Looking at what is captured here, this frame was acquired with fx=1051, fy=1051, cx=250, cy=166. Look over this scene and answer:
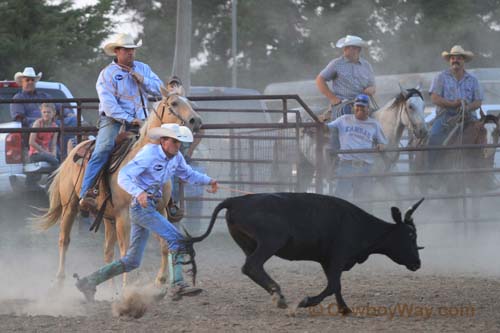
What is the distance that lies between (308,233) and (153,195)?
3.88 ft

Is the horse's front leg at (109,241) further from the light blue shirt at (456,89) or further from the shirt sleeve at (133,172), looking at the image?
the light blue shirt at (456,89)

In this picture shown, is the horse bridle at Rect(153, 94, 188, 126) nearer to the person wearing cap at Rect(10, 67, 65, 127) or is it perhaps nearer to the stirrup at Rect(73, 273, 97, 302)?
the stirrup at Rect(73, 273, 97, 302)

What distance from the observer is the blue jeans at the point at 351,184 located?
36.8 ft

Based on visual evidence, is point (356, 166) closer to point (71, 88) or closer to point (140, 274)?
point (140, 274)

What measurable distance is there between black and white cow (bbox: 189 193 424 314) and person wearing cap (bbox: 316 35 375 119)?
4.33 metres

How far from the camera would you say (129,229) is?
28.4ft

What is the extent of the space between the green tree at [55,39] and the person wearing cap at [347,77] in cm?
1449

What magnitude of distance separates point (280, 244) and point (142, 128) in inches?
81.2

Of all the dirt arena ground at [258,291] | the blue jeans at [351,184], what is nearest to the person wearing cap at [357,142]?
the blue jeans at [351,184]

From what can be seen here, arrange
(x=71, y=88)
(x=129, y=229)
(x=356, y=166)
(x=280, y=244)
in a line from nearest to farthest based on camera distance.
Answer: (x=280, y=244)
(x=129, y=229)
(x=356, y=166)
(x=71, y=88)

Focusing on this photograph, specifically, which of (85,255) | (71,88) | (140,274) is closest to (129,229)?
(140,274)

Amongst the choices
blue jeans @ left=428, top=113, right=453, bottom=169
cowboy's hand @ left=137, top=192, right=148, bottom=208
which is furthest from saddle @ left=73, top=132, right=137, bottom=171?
blue jeans @ left=428, top=113, right=453, bottom=169

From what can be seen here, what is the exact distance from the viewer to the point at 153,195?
766 centimetres

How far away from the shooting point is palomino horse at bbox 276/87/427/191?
11.6 meters
